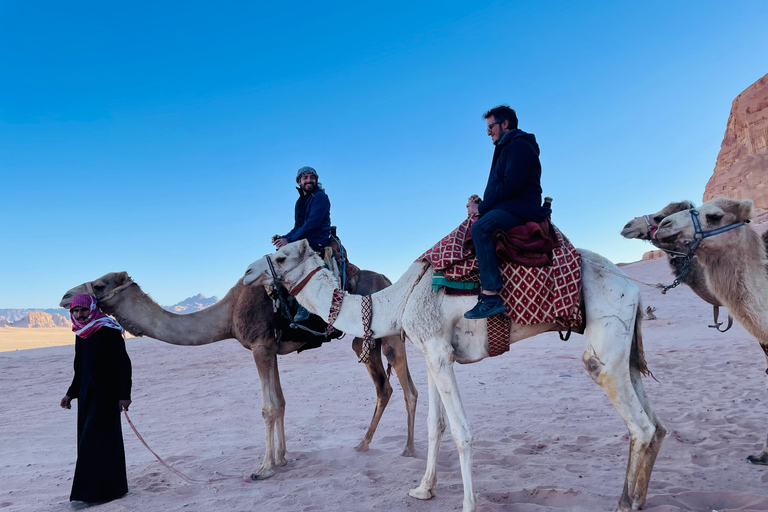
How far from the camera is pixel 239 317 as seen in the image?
549 cm

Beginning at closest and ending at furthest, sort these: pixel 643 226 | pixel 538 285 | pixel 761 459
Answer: pixel 538 285
pixel 761 459
pixel 643 226

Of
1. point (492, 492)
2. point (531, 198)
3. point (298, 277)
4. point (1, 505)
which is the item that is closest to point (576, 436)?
point (492, 492)

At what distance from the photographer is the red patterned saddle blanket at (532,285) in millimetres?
3689

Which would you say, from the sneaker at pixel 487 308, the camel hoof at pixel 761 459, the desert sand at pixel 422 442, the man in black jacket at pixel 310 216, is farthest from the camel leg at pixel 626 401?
the man in black jacket at pixel 310 216

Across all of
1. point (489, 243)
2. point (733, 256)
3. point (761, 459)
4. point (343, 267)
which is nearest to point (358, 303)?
point (489, 243)

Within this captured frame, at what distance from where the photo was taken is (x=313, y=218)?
216 inches

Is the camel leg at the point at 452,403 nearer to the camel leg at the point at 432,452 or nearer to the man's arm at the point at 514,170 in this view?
the camel leg at the point at 432,452

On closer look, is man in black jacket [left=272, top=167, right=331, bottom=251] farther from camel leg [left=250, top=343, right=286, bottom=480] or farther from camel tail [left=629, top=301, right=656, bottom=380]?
camel tail [left=629, top=301, right=656, bottom=380]

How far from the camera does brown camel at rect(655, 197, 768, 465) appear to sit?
3912 mm

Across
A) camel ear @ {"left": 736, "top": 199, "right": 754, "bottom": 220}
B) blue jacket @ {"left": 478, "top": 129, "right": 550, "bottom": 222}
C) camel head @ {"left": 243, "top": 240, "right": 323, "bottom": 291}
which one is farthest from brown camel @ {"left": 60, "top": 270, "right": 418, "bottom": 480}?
camel ear @ {"left": 736, "top": 199, "right": 754, "bottom": 220}

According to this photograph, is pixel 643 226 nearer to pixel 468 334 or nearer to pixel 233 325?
pixel 468 334

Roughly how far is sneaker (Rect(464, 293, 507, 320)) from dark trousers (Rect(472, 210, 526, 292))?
0.25 ft

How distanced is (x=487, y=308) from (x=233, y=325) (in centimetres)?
333

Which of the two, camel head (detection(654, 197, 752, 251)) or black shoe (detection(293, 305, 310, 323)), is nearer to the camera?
camel head (detection(654, 197, 752, 251))
